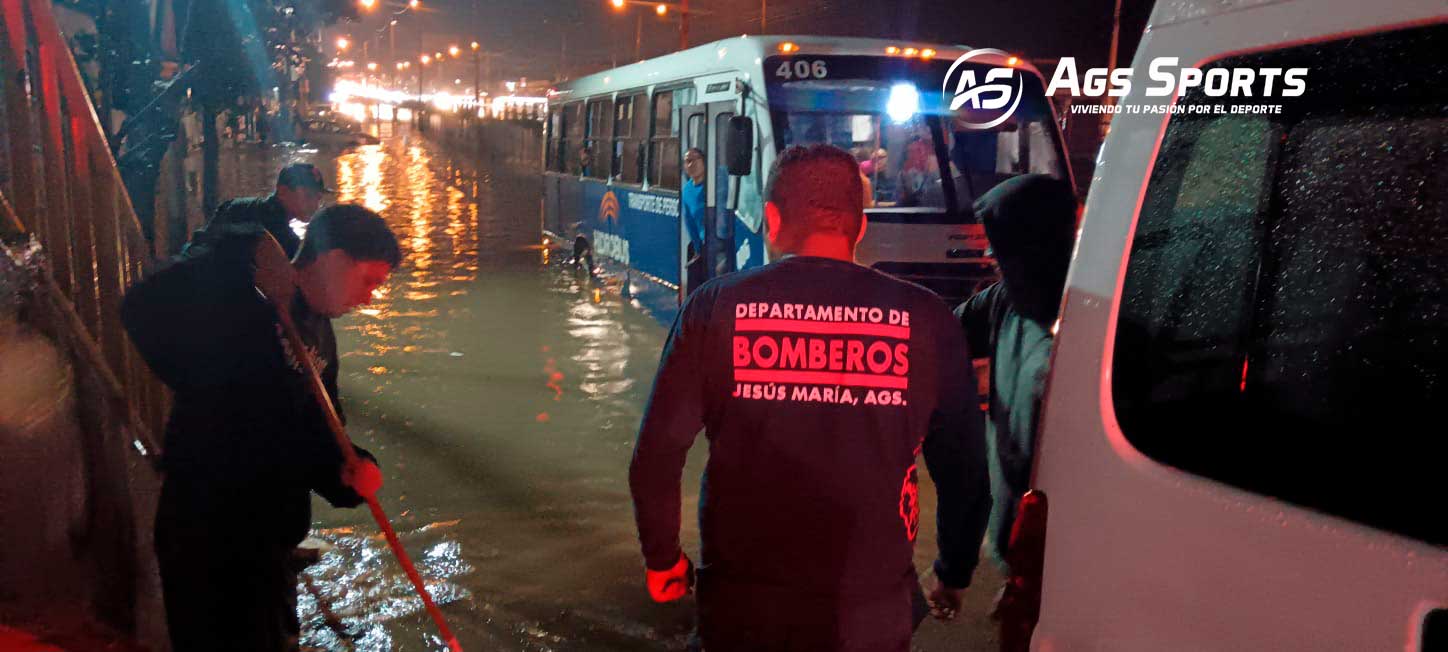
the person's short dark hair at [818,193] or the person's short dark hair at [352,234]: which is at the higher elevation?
the person's short dark hair at [818,193]

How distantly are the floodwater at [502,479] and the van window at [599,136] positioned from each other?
5.21ft

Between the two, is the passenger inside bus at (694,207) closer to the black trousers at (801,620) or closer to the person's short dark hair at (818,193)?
the person's short dark hair at (818,193)

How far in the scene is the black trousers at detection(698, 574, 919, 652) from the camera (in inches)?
82.0

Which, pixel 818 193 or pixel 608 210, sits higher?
pixel 818 193

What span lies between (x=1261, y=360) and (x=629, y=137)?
10.9m

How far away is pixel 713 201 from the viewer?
379 inches

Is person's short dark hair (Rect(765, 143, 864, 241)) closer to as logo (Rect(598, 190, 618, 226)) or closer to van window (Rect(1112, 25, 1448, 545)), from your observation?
van window (Rect(1112, 25, 1448, 545))

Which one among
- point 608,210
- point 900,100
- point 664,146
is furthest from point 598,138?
point 900,100

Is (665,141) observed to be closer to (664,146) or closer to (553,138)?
(664,146)

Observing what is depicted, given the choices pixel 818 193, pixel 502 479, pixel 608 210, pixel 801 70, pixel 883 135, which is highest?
pixel 801 70

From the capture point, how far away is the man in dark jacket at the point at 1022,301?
3.32 meters

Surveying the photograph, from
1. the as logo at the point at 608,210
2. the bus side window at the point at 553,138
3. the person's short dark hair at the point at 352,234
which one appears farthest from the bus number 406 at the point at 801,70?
the bus side window at the point at 553,138

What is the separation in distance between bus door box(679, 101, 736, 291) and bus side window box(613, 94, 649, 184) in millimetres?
1773

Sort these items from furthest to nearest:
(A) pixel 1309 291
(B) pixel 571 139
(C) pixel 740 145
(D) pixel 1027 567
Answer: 1. (B) pixel 571 139
2. (C) pixel 740 145
3. (D) pixel 1027 567
4. (A) pixel 1309 291
